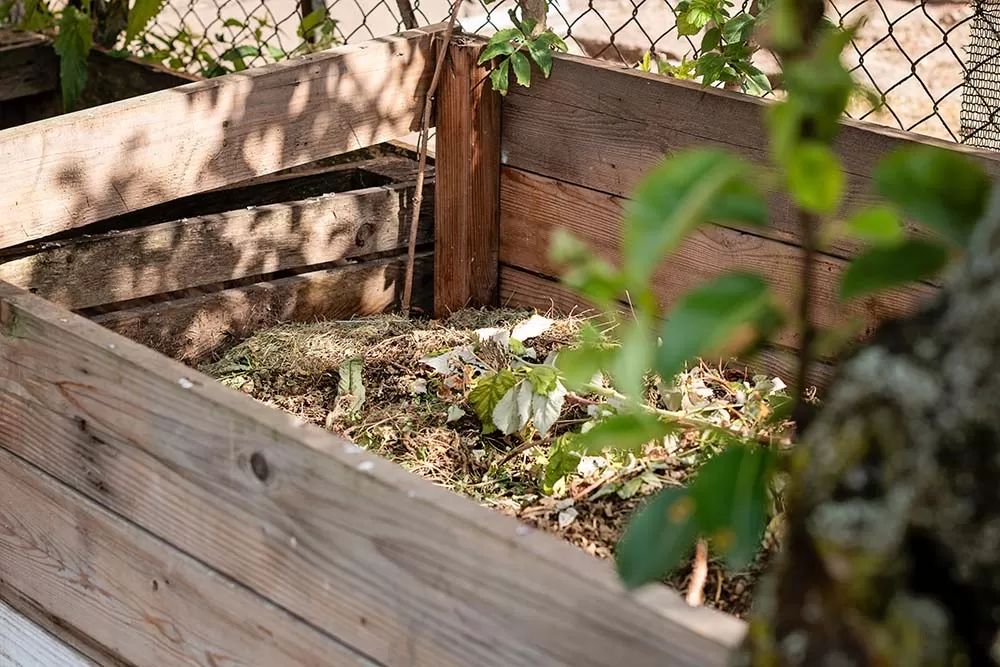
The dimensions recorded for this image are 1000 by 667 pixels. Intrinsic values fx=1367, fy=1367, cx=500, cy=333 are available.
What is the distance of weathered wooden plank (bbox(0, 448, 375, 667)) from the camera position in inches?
59.5

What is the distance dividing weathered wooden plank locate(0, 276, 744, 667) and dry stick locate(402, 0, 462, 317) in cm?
100

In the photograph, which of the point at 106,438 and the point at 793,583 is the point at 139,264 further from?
the point at 793,583

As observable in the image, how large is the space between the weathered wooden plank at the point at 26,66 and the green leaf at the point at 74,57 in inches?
5.2

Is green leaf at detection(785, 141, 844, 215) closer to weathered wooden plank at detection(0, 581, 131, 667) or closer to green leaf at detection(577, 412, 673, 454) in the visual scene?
green leaf at detection(577, 412, 673, 454)

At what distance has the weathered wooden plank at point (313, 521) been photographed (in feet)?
3.81

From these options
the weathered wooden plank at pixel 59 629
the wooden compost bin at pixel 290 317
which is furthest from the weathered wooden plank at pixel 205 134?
the weathered wooden plank at pixel 59 629

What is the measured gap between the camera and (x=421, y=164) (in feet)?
8.54

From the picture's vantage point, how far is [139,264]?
7.75ft

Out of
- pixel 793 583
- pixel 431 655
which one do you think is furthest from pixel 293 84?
pixel 793 583

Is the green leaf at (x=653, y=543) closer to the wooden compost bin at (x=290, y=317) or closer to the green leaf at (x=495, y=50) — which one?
the wooden compost bin at (x=290, y=317)

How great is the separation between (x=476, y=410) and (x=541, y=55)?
66 centimetres

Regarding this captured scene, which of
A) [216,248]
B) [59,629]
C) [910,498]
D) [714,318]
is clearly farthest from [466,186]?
[910,498]

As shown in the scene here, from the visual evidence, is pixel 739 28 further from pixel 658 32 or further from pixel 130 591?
pixel 658 32

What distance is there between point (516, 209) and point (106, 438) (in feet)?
3.83
